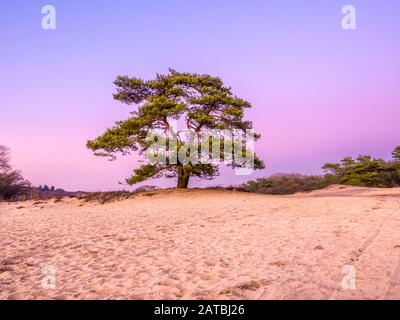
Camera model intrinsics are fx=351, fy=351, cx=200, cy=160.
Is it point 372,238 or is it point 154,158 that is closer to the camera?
point 372,238


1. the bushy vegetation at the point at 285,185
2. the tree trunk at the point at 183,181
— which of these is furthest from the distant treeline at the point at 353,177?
the tree trunk at the point at 183,181

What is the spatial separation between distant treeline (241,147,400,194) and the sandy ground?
83.9 ft

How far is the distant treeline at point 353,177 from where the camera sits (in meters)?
36.5

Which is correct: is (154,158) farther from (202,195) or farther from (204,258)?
(204,258)

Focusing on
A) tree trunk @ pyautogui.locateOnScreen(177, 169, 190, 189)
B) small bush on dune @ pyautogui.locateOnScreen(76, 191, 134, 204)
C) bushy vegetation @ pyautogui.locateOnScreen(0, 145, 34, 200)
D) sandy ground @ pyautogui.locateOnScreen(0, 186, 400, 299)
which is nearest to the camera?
sandy ground @ pyautogui.locateOnScreen(0, 186, 400, 299)

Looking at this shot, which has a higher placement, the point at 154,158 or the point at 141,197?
the point at 154,158

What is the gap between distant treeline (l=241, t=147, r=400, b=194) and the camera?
36531mm

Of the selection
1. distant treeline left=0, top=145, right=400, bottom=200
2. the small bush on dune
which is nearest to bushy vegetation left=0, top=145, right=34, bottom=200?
distant treeline left=0, top=145, right=400, bottom=200

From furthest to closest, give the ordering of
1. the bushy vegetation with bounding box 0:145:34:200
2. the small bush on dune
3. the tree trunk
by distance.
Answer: the bushy vegetation with bounding box 0:145:34:200 < the tree trunk < the small bush on dune

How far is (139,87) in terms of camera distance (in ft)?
77.8

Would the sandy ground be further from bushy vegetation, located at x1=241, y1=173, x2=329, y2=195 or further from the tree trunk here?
bushy vegetation, located at x1=241, y1=173, x2=329, y2=195
